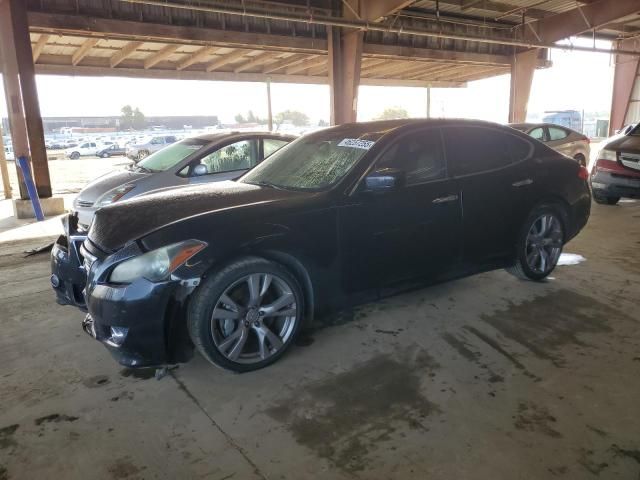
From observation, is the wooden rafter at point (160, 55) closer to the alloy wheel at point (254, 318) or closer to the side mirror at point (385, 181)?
the side mirror at point (385, 181)

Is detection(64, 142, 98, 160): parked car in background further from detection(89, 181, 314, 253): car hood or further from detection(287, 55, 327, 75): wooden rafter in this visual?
detection(89, 181, 314, 253): car hood

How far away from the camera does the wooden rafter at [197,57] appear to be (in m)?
12.8

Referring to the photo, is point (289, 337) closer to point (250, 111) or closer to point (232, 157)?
point (232, 157)

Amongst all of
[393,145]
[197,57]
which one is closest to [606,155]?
[393,145]

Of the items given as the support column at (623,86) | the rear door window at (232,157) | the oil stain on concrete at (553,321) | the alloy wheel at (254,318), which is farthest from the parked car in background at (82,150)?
the oil stain on concrete at (553,321)

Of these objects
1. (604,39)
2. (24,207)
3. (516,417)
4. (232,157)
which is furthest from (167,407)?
(604,39)

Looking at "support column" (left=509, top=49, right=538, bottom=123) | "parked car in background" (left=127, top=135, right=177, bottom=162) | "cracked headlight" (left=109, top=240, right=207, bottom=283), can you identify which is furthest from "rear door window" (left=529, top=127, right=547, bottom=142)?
"parked car in background" (left=127, top=135, right=177, bottom=162)

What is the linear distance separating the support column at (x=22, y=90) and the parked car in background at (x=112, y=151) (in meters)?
26.7

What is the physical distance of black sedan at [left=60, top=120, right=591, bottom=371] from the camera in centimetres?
260

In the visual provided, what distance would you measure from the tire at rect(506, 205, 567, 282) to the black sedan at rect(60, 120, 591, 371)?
15mm

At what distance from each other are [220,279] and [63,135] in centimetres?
5539

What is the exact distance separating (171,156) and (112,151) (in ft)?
104

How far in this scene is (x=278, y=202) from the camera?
2967 mm

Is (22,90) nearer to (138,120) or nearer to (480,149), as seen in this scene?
(480,149)
